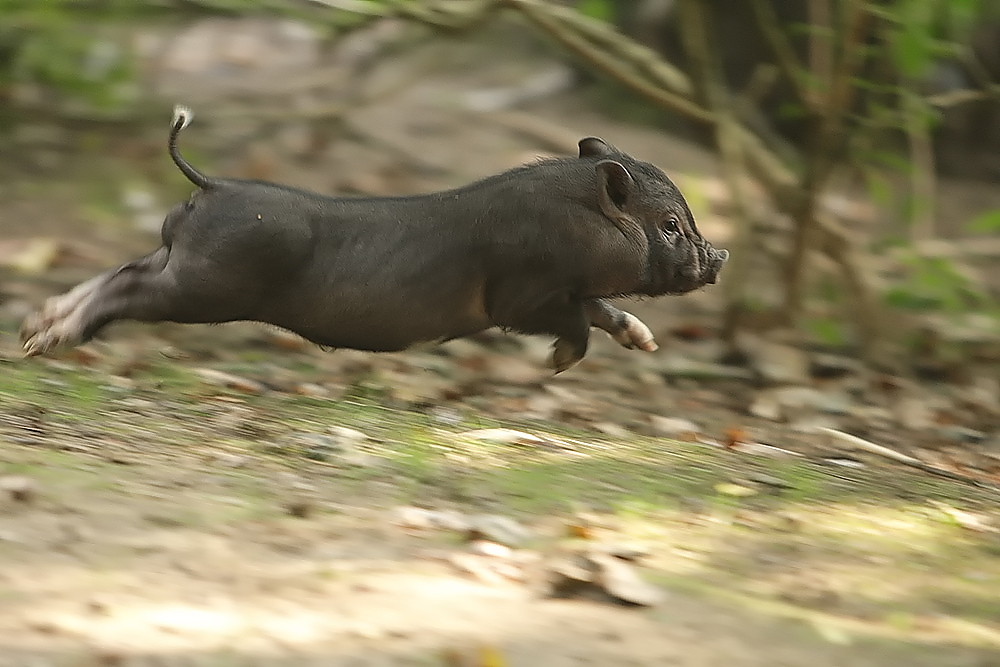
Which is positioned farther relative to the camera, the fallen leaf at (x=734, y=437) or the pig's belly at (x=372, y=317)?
the fallen leaf at (x=734, y=437)

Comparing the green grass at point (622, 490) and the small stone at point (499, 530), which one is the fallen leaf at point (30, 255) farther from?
the small stone at point (499, 530)

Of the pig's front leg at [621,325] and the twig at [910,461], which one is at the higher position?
the pig's front leg at [621,325]

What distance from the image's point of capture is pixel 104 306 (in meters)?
4.55

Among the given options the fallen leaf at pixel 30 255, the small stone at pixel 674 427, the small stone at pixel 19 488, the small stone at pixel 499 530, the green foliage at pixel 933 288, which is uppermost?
the green foliage at pixel 933 288

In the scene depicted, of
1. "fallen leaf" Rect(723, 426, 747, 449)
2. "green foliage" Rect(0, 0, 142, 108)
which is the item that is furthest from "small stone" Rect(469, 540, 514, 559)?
"green foliage" Rect(0, 0, 142, 108)

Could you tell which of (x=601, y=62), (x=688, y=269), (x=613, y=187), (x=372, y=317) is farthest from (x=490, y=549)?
(x=601, y=62)

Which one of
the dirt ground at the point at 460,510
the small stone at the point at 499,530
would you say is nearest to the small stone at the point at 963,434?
the dirt ground at the point at 460,510

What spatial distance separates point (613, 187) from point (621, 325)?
56 cm

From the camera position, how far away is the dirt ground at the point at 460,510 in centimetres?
243

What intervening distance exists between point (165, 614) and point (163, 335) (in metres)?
3.64

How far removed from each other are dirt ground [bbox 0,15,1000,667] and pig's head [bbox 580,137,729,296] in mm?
602

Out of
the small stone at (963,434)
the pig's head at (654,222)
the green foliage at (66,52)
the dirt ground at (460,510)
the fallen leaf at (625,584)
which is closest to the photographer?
the dirt ground at (460,510)

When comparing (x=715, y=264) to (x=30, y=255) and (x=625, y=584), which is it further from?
(x=30, y=255)

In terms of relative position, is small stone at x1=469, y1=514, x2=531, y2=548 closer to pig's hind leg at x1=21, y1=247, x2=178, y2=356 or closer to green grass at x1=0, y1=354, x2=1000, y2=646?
green grass at x1=0, y1=354, x2=1000, y2=646
